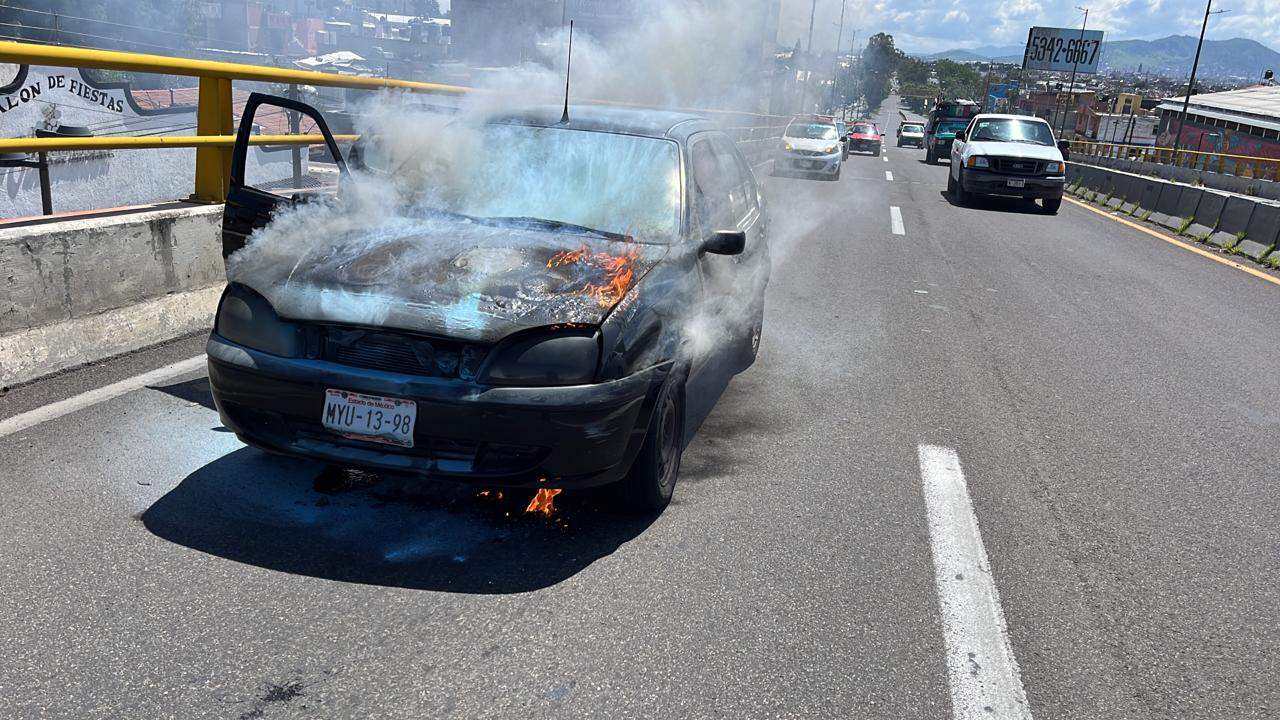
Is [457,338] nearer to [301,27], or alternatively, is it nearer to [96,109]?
[96,109]

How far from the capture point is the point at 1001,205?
18.5 metres

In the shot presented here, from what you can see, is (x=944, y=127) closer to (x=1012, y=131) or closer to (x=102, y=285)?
(x=1012, y=131)

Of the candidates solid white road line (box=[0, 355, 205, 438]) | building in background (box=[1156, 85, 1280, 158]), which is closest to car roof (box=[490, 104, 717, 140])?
solid white road line (box=[0, 355, 205, 438])

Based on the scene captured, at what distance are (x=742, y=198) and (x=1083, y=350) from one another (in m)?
2.94

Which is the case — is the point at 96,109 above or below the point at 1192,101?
below

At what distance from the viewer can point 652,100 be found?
17672 millimetres

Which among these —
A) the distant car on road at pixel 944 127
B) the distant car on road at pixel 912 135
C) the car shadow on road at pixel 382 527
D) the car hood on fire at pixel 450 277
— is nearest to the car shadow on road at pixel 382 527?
the car shadow on road at pixel 382 527

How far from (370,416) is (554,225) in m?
1.16

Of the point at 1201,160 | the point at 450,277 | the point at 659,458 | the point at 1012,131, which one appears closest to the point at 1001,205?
the point at 1012,131

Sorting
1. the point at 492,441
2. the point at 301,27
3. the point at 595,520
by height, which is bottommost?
the point at 595,520

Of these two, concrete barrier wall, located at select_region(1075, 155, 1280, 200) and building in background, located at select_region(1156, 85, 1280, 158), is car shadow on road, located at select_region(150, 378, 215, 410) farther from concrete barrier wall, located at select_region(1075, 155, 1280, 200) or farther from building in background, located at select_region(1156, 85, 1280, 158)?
building in background, located at select_region(1156, 85, 1280, 158)

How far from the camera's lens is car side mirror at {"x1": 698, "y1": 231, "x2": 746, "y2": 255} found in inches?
155

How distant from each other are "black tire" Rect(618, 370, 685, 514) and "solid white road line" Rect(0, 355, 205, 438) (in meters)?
Result: 2.58

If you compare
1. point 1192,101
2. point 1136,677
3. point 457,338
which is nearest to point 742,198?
point 457,338
